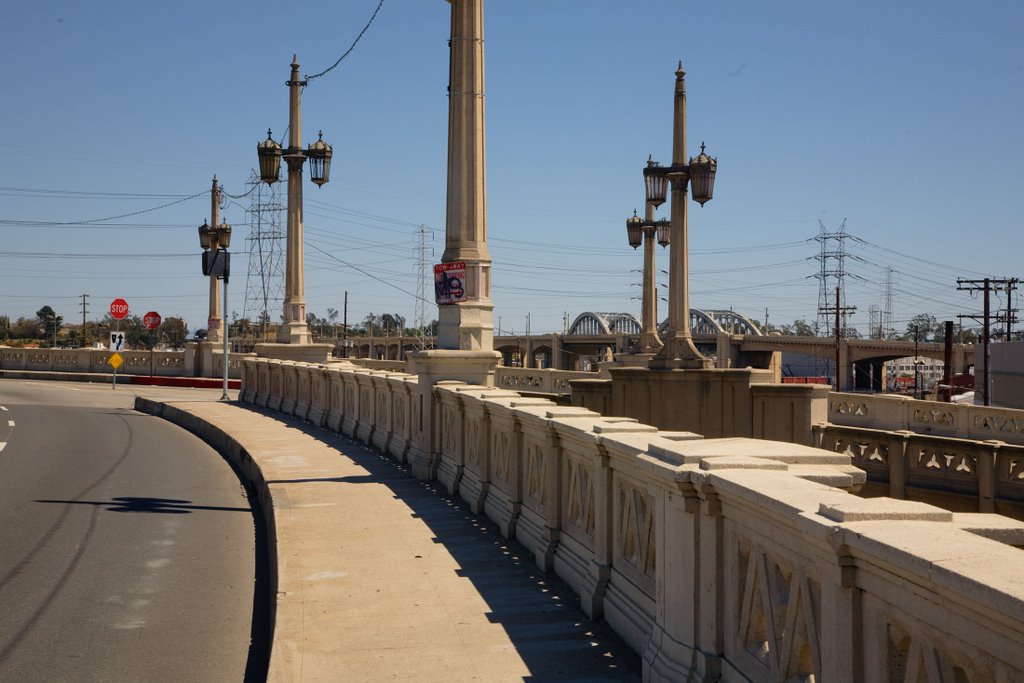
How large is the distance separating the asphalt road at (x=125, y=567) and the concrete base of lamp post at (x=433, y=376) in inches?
95.1

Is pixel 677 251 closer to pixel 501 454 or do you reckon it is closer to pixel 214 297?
pixel 501 454

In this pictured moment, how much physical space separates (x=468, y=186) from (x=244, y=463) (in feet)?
21.3

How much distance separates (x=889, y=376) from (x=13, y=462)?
524ft

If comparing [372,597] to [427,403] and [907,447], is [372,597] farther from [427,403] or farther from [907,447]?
[907,447]

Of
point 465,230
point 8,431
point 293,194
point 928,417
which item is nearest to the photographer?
point 465,230

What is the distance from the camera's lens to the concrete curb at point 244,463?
9.08 meters

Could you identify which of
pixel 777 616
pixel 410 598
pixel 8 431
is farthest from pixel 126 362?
pixel 777 616

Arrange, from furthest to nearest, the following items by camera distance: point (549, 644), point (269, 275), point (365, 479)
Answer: point (269, 275) < point (365, 479) < point (549, 644)

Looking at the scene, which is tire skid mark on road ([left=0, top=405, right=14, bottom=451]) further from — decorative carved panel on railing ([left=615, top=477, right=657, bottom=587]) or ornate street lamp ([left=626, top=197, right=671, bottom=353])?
ornate street lamp ([left=626, top=197, right=671, bottom=353])

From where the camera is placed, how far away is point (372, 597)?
7863mm

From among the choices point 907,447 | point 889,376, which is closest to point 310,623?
point 907,447

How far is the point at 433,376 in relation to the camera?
1399 centimetres

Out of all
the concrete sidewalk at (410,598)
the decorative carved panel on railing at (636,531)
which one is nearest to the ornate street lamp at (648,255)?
the concrete sidewalk at (410,598)

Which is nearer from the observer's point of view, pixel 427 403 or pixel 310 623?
pixel 310 623
